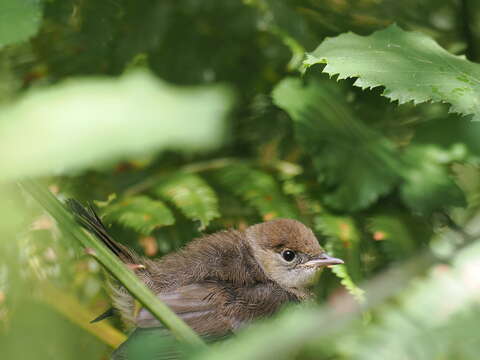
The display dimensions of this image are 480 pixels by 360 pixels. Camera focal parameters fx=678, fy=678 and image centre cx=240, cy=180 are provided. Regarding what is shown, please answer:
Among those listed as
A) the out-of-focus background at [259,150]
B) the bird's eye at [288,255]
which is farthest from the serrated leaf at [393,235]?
the bird's eye at [288,255]

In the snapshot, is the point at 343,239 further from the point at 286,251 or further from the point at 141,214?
the point at 141,214

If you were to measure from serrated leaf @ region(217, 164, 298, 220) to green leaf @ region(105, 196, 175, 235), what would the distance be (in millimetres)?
261

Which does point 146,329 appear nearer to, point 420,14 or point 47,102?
point 47,102

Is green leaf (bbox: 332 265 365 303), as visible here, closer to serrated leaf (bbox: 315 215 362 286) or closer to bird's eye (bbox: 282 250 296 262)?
serrated leaf (bbox: 315 215 362 286)

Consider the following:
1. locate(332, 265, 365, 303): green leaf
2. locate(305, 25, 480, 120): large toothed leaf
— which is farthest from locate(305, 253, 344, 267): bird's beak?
locate(305, 25, 480, 120): large toothed leaf

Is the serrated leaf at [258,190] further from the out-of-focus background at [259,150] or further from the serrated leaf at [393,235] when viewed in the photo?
the serrated leaf at [393,235]

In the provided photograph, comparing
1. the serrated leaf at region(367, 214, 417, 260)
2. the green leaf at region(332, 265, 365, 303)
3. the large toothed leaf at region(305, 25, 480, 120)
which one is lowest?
the serrated leaf at region(367, 214, 417, 260)

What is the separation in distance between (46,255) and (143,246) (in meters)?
0.33

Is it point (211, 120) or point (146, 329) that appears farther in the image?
point (146, 329)

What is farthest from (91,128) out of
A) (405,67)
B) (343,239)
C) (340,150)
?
(340,150)

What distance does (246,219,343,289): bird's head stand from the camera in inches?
81.0

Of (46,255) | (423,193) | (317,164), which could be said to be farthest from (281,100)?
(46,255)

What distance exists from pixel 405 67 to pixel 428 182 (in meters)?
0.61

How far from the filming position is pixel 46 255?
83.6 inches
